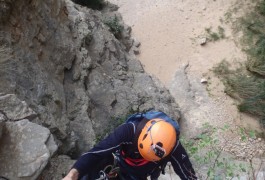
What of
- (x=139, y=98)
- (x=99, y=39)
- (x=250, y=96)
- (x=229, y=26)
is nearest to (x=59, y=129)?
Answer: (x=139, y=98)

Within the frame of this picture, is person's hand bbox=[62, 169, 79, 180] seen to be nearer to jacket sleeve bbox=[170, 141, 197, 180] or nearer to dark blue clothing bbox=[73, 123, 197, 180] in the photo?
dark blue clothing bbox=[73, 123, 197, 180]

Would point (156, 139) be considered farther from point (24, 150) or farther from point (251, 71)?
point (251, 71)

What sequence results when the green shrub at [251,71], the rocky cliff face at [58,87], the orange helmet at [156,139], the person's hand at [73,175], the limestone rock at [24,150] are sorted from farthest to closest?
the green shrub at [251,71] → the rocky cliff face at [58,87] → the limestone rock at [24,150] → the person's hand at [73,175] → the orange helmet at [156,139]

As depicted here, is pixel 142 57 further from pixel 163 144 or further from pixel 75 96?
pixel 163 144

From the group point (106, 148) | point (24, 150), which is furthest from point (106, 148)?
point (24, 150)

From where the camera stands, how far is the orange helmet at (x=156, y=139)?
2912 millimetres

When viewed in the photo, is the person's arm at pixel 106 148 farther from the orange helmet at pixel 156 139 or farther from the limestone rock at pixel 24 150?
the limestone rock at pixel 24 150

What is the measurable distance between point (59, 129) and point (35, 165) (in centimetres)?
136

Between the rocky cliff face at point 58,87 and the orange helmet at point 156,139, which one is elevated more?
the orange helmet at point 156,139

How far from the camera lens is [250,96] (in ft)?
28.6

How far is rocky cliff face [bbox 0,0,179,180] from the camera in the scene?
3723 mm

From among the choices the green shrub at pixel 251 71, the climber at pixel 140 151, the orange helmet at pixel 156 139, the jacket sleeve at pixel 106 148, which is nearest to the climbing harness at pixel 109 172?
the climber at pixel 140 151

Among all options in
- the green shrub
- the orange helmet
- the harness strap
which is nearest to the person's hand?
the harness strap

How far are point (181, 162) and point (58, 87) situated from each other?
3256 millimetres
